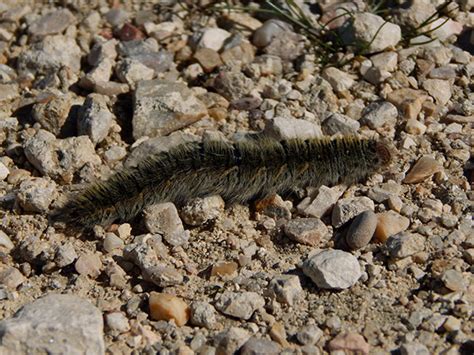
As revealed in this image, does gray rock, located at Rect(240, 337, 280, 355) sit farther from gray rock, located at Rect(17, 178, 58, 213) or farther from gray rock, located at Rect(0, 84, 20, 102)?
gray rock, located at Rect(0, 84, 20, 102)

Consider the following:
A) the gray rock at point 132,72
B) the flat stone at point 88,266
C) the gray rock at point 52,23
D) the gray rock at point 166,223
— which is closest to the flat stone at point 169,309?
the flat stone at point 88,266

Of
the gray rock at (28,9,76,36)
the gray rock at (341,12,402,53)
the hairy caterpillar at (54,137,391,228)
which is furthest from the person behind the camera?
the gray rock at (28,9,76,36)

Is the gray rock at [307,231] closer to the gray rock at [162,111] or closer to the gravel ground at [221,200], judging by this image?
the gravel ground at [221,200]

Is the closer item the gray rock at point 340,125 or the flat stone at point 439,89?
the gray rock at point 340,125

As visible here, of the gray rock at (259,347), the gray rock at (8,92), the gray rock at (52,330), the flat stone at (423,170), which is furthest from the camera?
the gray rock at (8,92)

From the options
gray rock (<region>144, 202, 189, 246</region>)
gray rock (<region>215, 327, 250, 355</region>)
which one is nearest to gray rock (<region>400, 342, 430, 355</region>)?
gray rock (<region>215, 327, 250, 355</region>)

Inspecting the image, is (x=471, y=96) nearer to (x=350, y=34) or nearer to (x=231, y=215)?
(x=350, y=34)

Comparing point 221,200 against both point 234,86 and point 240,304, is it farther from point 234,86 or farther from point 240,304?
point 234,86

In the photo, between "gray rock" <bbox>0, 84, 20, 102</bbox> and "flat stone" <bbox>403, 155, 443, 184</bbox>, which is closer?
"flat stone" <bbox>403, 155, 443, 184</bbox>
